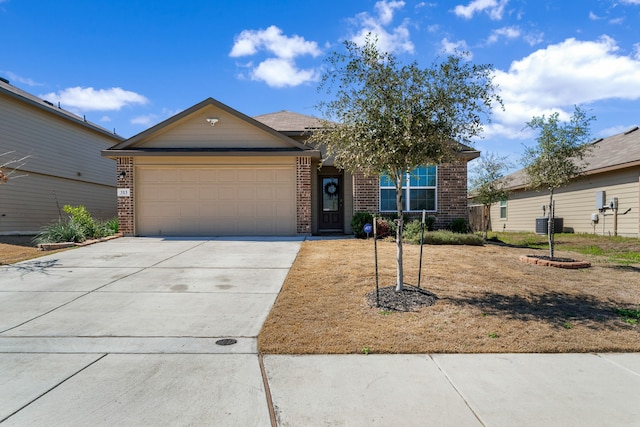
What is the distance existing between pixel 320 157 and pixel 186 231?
5.13 m

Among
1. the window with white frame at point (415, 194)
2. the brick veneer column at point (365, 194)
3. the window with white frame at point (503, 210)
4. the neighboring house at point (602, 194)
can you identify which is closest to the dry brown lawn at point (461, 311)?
the brick veneer column at point (365, 194)

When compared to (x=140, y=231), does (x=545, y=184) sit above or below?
above

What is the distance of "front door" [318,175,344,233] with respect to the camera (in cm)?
1404

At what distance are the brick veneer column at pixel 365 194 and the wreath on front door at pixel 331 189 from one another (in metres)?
1.10

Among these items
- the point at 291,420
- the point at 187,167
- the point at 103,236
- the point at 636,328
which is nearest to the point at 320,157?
the point at 187,167

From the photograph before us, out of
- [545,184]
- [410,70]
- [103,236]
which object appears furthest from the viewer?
[103,236]

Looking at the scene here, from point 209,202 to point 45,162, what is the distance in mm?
7888

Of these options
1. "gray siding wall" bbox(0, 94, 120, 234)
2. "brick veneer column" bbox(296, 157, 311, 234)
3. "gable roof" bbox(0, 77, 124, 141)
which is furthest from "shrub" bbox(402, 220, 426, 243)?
"gable roof" bbox(0, 77, 124, 141)

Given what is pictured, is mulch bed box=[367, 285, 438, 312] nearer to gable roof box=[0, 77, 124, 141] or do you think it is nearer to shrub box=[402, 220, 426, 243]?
shrub box=[402, 220, 426, 243]

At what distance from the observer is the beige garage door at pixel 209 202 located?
12.7 metres

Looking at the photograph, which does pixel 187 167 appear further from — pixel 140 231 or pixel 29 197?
pixel 29 197

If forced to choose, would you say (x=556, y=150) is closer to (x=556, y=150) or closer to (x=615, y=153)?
(x=556, y=150)

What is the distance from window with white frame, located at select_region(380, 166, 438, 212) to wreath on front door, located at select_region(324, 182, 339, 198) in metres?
1.73

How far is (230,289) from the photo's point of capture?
628 centimetres
